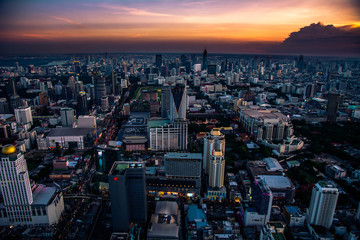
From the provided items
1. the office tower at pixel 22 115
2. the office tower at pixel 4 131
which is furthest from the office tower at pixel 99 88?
the office tower at pixel 4 131

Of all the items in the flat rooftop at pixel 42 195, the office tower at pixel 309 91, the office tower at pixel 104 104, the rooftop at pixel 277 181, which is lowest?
the rooftop at pixel 277 181

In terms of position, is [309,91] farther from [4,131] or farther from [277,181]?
[4,131]

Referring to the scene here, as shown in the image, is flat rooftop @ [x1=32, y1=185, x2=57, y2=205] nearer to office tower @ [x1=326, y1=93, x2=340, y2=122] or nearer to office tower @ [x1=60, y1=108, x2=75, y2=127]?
office tower @ [x1=60, y1=108, x2=75, y2=127]

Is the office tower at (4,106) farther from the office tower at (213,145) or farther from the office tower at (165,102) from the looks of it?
the office tower at (213,145)

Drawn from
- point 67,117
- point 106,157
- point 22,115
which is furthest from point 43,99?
point 106,157

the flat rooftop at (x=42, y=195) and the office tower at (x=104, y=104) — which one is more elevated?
the office tower at (x=104, y=104)
